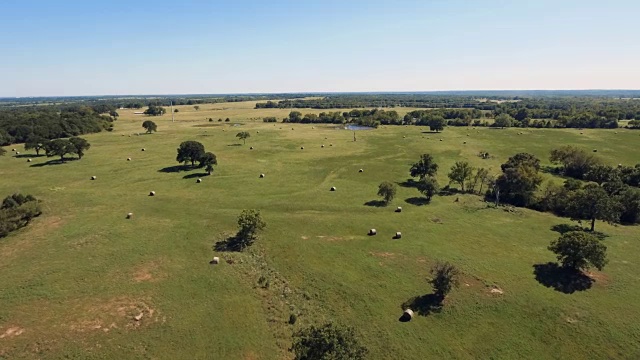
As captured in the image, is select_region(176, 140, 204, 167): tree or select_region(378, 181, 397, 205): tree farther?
select_region(176, 140, 204, 167): tree

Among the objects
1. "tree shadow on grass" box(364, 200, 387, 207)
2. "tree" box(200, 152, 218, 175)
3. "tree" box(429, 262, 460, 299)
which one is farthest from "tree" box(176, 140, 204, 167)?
"tree" box(429, 262, 460, 299)

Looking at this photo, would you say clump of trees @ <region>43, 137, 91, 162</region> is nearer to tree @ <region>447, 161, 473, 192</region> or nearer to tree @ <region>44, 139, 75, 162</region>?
tree @ <region>44, 139, 75, 162</region>

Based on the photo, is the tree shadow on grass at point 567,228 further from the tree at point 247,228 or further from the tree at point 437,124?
the tree at point 437,124

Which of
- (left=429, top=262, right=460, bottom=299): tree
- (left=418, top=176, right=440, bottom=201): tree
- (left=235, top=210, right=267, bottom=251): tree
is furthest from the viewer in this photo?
(left=418, top=176, right=440, bottom=201): tree

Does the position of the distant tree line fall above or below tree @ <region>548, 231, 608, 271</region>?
above

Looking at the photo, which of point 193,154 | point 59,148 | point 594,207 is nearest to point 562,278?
point 594,207

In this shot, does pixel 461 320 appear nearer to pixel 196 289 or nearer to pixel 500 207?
pixel 196 289
